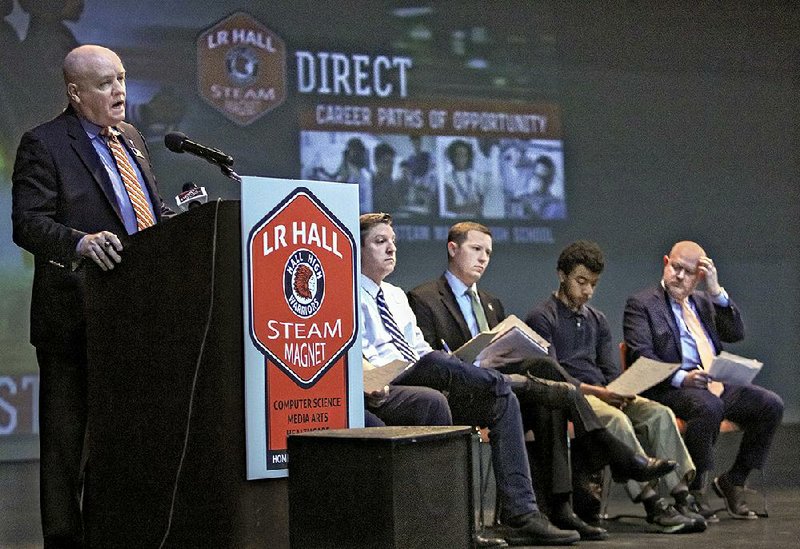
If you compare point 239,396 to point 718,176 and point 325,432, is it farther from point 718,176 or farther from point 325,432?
point 718,176

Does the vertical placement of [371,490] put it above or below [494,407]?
below

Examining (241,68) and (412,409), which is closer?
(412,409)

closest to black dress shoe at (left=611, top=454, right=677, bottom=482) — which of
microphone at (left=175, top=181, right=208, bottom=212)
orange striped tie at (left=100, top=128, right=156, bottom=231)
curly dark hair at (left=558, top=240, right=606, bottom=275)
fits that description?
curly dark hair at (left=558, top=240, right=606, bottom=275)

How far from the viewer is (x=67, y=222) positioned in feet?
→ 9.41

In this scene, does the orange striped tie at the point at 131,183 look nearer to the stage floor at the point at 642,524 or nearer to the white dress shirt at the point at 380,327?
the white dress shirt at the point at 380,327

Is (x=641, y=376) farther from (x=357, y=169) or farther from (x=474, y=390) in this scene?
(x=357, y=169)

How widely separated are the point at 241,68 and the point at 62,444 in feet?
12.0

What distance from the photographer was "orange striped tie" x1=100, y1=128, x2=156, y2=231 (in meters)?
2.95

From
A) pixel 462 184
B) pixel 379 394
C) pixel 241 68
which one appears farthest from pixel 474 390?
pixel 241 68

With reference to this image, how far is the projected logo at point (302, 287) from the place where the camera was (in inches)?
96.0

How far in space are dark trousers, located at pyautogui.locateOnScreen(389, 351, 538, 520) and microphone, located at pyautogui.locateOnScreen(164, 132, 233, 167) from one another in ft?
5.71

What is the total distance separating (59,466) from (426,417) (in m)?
1.45

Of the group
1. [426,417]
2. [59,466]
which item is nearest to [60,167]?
[59,466]

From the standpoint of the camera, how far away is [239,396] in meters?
2.40
